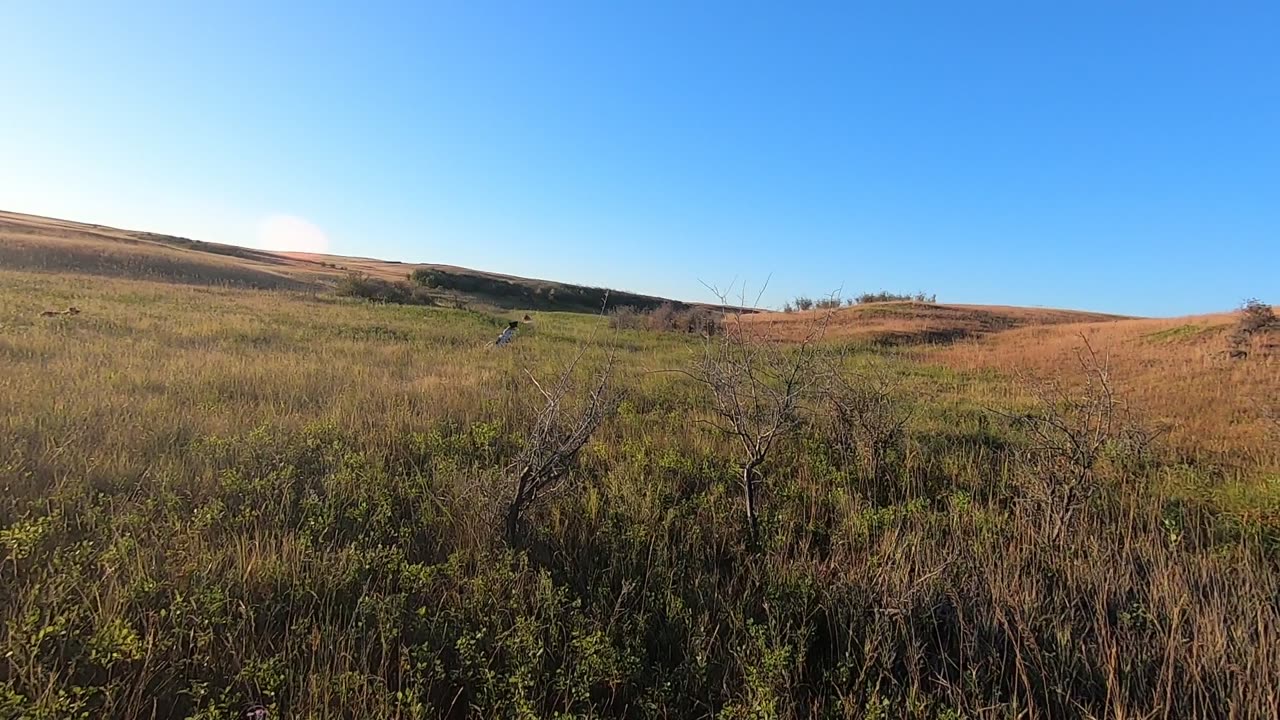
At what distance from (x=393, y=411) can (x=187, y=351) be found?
190 inches

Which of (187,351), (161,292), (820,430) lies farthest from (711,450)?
(161,292)

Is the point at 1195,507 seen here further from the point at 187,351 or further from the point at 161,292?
the point at 161,292

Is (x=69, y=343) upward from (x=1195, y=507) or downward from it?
downward

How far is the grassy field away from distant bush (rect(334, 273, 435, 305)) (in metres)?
24.1

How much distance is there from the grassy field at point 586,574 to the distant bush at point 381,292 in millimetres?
24079

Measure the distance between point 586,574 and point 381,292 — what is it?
29.8m

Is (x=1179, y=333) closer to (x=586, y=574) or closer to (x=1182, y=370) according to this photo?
(x=1182, y=370)

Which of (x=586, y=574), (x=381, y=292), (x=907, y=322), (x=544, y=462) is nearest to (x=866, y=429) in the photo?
(x=544, y=462)

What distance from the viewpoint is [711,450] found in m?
5.54

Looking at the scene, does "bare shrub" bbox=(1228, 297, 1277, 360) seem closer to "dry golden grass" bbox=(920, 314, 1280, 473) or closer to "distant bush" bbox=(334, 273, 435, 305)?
"dry golden grass" bbox=(920, 314, 1280, 473)

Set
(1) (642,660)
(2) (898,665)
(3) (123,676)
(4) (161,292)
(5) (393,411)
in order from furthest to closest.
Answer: (4) (161,292)
(5) (393,411)
(2) (898,665)
(1) (642,660)
(3) (123,676)

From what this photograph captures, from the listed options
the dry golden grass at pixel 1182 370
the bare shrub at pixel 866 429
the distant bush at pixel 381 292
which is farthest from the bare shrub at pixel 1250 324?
the distant bush at pixel 381 292

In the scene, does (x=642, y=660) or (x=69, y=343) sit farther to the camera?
(x=69, y=343)

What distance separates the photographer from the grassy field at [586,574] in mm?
2316
